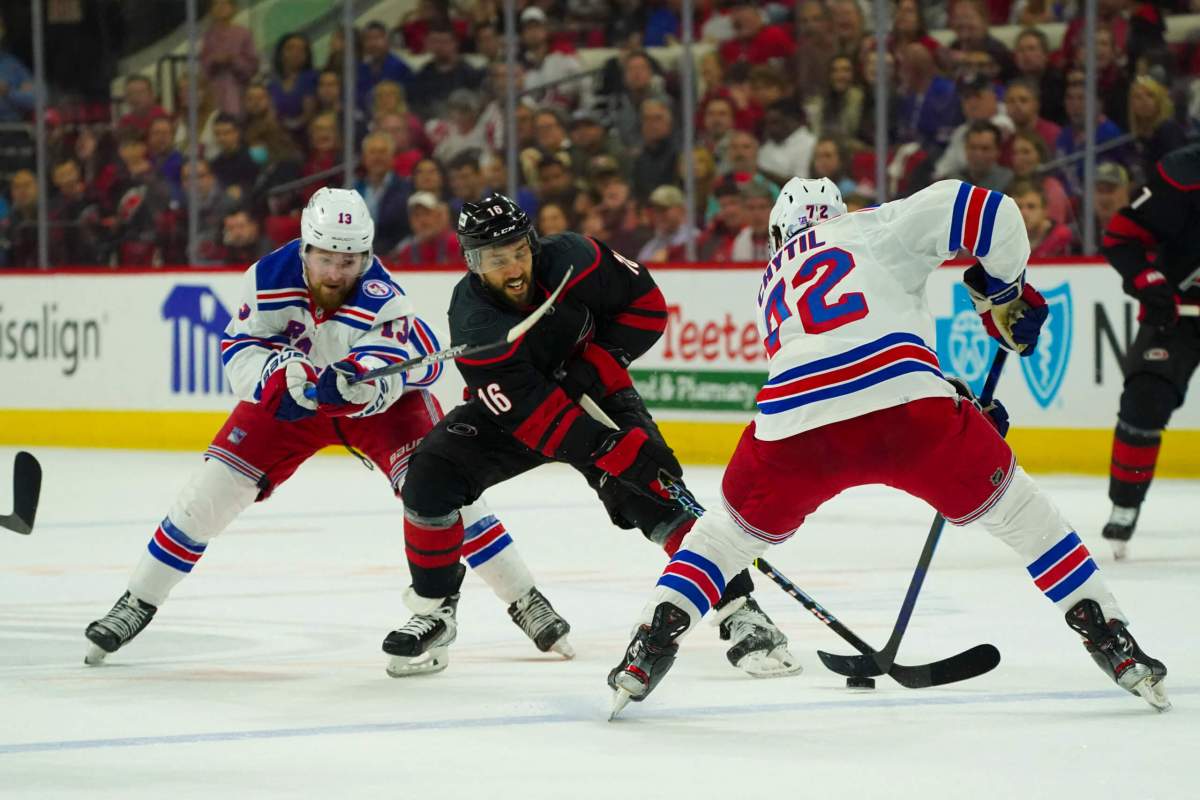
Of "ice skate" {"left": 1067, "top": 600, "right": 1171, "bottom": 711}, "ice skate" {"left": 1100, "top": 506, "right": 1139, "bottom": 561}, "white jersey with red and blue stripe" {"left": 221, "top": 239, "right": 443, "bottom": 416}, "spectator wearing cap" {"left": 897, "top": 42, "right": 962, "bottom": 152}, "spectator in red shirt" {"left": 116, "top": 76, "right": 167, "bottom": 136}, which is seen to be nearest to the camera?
"ice skate" {"left": 1067, "top": 600, "right": 1171, "bottom": 711}

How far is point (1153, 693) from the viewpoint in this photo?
350 centimetres

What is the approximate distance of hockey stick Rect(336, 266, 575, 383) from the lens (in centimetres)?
390

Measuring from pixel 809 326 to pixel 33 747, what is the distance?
154cm

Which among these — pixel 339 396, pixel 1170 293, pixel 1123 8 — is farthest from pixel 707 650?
pixel 1123 8

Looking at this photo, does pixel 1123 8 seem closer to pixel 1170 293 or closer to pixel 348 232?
pixel 1170 293

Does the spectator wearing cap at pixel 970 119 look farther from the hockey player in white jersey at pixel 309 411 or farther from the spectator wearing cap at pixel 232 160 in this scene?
the hockey player in white jersey at pixel 309 411

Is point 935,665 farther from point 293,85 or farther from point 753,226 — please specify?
point 293,85

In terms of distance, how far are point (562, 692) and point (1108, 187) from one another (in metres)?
5.26

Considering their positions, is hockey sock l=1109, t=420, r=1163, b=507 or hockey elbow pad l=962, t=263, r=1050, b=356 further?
hockey sock l=1109, t=420, r=1163, b=507

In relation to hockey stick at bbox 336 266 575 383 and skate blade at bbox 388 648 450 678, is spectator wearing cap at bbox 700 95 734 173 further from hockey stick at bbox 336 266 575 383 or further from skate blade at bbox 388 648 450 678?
skate blade at bbox 388 648 450 678

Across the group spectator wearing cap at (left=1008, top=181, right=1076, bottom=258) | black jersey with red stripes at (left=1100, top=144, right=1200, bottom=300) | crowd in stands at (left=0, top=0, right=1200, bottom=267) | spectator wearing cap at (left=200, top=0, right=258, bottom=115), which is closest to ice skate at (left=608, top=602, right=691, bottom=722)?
black jersey with red stripes at (left=1100, top=144, right=1200, bottom=300)

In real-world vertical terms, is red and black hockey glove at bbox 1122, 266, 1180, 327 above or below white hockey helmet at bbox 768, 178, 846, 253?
below

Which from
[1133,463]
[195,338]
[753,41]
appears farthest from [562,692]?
[195,338]

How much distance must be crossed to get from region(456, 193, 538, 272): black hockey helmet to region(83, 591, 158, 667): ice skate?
3.66 ft
